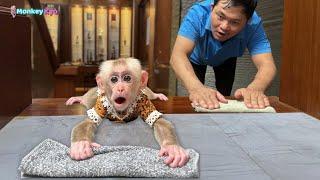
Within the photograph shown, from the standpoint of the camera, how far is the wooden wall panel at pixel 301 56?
6.41ft

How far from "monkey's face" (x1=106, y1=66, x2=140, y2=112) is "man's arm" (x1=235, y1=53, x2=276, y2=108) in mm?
600

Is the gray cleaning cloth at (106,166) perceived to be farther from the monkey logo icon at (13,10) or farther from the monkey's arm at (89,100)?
the monkey logo icon at (13,10)

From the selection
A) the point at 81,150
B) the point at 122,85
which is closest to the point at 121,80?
the point at 122,85

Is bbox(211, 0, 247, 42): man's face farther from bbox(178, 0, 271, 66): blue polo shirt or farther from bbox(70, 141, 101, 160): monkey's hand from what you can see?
bbox(70, 141, 101, 160): monkey's hand

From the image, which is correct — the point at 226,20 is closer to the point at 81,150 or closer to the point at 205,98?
the point at 205,98

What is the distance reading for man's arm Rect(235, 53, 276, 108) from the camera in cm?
162

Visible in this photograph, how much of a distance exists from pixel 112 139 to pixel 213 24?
2.67ft

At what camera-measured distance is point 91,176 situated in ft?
2.71

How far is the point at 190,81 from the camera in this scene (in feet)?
5.41

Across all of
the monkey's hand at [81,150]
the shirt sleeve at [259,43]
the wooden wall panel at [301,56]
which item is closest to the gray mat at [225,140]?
the monkey's hand at [81,150]

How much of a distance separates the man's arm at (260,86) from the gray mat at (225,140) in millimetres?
102

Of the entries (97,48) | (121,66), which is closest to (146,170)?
(121,66)

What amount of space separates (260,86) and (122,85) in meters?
0.75

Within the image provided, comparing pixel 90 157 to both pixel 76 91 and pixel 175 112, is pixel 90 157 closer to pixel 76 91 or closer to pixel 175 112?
pixel 175 112
